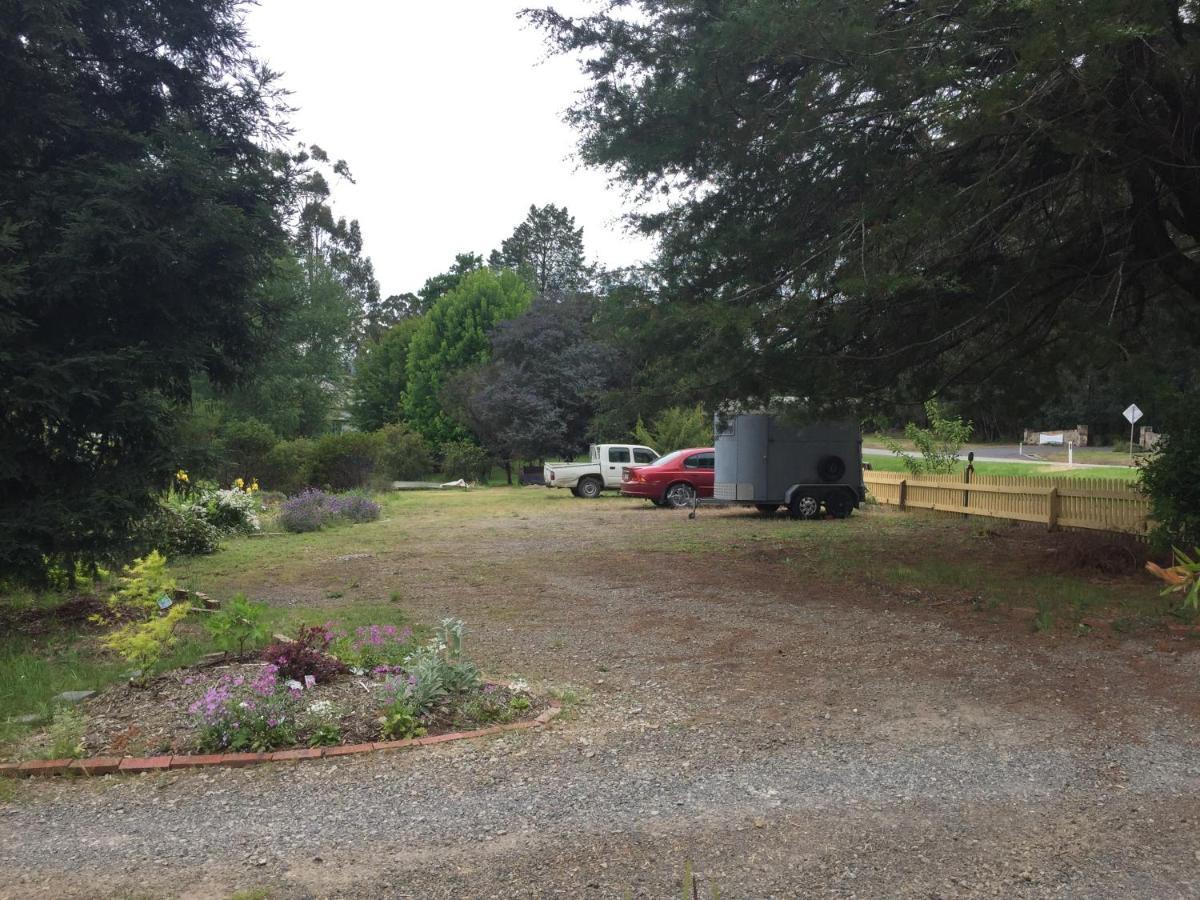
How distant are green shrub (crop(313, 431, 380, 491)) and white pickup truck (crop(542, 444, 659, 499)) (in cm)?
683

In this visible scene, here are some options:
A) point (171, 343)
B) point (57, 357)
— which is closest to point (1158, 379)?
point (171, 343)

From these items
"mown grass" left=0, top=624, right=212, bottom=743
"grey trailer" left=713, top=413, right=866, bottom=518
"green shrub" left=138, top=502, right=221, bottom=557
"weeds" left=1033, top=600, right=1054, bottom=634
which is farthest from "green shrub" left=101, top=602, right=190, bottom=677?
"grey trailer" left=713, top=413, right=866, bottom=518

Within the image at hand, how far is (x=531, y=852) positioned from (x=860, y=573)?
8247 mm

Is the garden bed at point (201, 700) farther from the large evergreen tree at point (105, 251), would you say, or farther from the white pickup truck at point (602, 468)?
the white pickup truck at point (602, 468)

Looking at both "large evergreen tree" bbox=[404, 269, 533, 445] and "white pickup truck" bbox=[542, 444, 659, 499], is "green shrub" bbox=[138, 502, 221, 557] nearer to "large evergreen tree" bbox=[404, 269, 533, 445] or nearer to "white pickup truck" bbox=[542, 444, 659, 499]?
"white pickup truck" bbox=[542, 444, 659, 499]

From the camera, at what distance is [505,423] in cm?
3622

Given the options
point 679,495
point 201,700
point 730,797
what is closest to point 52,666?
point 201,700

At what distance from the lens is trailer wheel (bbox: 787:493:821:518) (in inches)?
726

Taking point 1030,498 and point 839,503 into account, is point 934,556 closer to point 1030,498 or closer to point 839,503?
point 1030,498

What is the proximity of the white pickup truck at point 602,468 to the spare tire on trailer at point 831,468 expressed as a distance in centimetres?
822

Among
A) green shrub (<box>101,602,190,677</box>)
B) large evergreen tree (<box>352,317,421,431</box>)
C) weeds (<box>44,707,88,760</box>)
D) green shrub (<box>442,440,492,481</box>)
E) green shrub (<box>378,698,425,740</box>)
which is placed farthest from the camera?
large evergreen tree (<box>352,317,421,431</box>)

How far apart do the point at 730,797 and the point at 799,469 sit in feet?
49.0

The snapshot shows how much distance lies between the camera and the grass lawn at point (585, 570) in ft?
26.0

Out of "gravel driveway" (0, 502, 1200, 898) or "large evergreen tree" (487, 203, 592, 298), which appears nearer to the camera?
"gravel driveway" (0, 502, 1200, 898)
